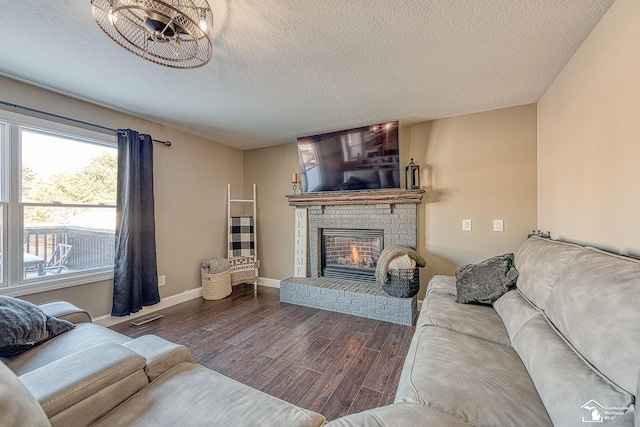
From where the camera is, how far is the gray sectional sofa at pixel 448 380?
2.56 ft

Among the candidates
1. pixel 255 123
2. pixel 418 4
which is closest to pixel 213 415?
pixel 418 4

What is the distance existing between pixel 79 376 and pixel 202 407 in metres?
0.44

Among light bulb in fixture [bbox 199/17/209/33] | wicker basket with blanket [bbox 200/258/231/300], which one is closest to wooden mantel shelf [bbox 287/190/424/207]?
wicker basket with blanket [bbox 200/258/231/300]

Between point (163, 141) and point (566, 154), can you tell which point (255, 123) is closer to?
point (163, 141)

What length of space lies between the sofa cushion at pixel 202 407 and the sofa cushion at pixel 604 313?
0.95m

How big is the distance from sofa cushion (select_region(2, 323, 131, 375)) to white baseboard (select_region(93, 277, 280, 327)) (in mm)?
1513

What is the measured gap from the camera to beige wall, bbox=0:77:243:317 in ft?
8.28

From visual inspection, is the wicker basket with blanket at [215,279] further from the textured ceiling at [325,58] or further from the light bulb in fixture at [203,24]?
the light bulb in fixture at [203,24]

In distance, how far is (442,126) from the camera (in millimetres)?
3008

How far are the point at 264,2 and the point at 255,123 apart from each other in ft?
6.07

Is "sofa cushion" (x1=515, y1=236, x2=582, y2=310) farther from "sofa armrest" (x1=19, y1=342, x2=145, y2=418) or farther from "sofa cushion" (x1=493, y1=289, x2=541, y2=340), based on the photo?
"sofa armrest" (x1=19, y1=342, x2=145, y2=418)

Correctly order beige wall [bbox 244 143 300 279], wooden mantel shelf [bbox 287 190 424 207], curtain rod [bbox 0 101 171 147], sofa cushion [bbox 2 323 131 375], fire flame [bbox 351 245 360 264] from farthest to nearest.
Result: beige wall [bbox 244 143 300 279] → fire flame [bbox 351 245 360 264] → wooden mantel shelf [bbox 287 190 424 207] → curtain rod [bbox 0 101 171 147] → sofa cushion [bbox 2 323 131 375]

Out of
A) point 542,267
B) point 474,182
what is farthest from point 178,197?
point 542,267

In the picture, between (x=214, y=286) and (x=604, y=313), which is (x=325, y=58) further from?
(x=214, y=286)
